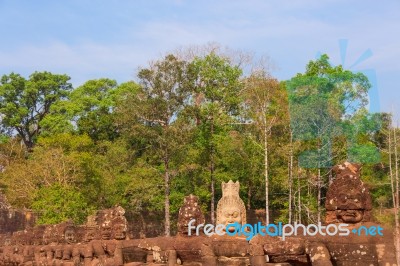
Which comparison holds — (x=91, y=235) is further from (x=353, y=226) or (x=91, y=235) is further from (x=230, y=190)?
(x=353, y=226)

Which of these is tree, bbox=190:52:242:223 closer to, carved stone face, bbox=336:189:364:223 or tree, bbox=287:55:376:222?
tree, bbox=287:55:376:222

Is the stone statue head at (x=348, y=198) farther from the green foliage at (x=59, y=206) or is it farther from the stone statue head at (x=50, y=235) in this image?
the green foliage at (x=59, y=206)

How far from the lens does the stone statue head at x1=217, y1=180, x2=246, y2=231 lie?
8117mm

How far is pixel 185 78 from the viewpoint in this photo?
100 feet

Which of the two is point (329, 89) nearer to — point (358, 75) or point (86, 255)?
point (358, 75)

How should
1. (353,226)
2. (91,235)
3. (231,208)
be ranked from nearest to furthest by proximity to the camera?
1. (353,226)
2. (231,208)
3. (91,235)

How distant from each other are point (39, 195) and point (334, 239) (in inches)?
960

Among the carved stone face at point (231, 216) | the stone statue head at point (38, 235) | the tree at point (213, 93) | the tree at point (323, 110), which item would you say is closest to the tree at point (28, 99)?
the tree at point (213, 93)

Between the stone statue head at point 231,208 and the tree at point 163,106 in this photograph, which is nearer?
the stone statue head at point 231,208

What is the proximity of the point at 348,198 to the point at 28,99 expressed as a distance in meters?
43.3

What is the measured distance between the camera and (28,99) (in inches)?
1811

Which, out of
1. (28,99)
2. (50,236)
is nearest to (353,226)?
(50,236)

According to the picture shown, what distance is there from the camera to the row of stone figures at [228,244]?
202 inches

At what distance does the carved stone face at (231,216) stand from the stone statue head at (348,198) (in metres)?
2.58
